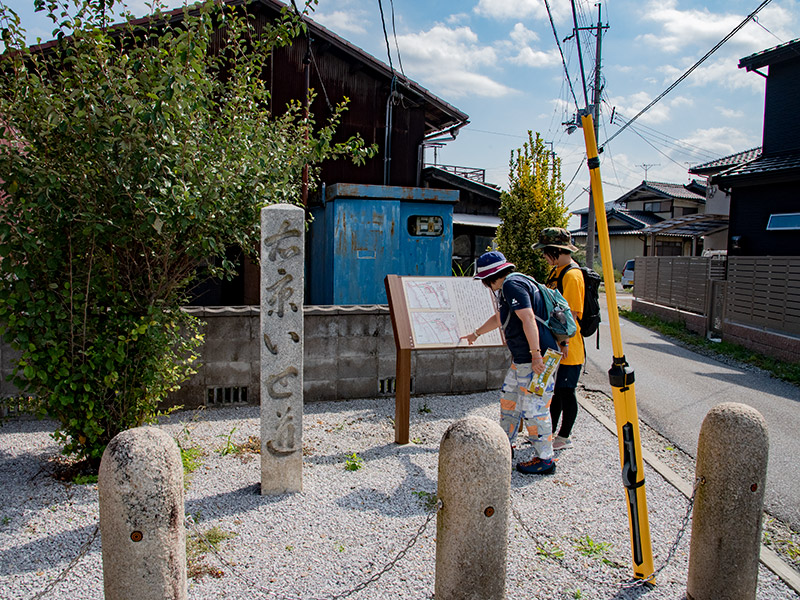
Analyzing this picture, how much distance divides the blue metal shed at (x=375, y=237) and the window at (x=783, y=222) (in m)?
10.0

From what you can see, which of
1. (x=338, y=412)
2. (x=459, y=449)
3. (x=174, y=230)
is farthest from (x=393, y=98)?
(x=459, y=449)

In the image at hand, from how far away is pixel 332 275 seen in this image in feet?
29.7

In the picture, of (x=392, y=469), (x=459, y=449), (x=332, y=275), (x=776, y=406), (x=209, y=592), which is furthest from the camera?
(x=332, y=275)

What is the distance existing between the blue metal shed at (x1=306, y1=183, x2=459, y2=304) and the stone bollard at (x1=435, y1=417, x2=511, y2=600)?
21.6 feet

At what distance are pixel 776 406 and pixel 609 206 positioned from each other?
33295 mm

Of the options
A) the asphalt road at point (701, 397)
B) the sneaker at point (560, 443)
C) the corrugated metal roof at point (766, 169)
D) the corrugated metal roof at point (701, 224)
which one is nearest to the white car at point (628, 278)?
the corrugated metal roof at point (701, 224)

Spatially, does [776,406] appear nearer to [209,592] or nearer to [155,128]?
[209,592]

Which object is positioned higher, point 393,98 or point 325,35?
point 325,35

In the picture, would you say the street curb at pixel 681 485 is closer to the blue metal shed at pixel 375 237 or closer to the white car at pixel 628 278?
the blue metal shed at pixel 375 237

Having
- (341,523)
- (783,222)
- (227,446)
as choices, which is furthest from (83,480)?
(783,222)

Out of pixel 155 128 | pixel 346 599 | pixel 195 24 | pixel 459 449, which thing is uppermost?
pixel 195 24

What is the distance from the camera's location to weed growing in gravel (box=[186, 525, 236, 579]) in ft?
10.3

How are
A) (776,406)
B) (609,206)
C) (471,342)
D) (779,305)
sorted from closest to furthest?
(471,342)
(776,406)
(779,305)
(609,206)

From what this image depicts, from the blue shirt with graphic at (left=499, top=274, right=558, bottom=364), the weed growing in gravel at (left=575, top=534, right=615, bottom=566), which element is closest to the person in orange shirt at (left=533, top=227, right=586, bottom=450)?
the blue shirt with graphic at (left=499, top=274, right=558, bottom=364)
